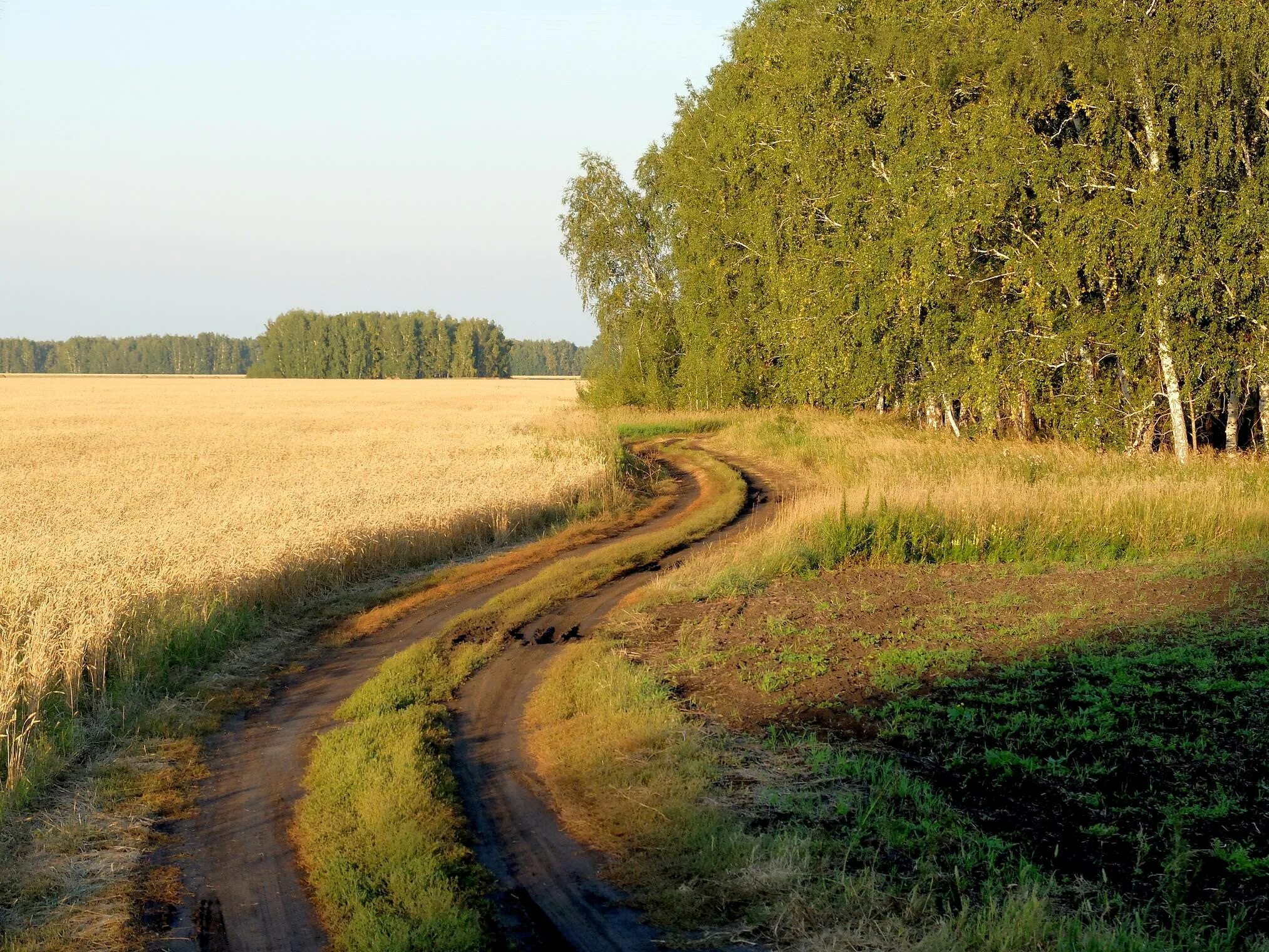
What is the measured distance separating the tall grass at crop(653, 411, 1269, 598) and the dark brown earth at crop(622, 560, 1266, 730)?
81 cm

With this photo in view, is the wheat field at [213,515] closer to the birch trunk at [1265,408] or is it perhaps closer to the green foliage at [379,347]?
the birch trunk at [1265,408]

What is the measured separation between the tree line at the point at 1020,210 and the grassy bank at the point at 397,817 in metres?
16.0

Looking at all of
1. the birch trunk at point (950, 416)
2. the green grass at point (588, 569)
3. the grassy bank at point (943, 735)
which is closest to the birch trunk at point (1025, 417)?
the birch trunk at point (950, 416)

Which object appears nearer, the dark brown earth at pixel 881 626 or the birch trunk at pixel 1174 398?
the dark brown earth at pixel 881 626

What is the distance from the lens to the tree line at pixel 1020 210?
19.7m

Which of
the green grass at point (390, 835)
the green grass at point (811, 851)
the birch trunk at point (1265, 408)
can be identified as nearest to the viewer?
the green grass at point (811, 851)

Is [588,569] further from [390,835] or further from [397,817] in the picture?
[390,835]

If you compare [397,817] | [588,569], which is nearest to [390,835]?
[397,817]

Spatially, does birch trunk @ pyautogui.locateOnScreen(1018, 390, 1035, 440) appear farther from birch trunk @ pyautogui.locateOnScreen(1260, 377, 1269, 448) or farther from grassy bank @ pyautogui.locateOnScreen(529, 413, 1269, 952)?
grassy bank @ pyautogui.locateOnScreen(529, 413, 1269, 952)

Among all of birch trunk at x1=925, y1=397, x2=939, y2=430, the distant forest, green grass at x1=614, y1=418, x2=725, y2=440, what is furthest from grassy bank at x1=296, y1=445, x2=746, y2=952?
the distant forest

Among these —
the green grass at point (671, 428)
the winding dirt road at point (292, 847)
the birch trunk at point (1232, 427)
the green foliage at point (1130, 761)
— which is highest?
the birch trunk at point (1232, 427)

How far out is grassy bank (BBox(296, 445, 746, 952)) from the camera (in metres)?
5.64

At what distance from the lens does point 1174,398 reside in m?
21.2

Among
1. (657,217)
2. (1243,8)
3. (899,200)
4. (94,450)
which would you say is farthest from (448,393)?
(1243,8)
